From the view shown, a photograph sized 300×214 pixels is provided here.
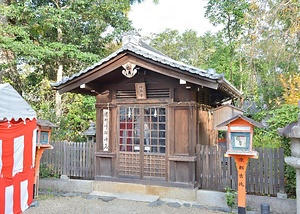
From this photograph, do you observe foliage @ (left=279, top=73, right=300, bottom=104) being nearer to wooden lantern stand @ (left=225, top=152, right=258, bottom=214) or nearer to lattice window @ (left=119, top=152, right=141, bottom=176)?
wooden lantern stand @ (left=225, top=152, right=258, bottom=214)

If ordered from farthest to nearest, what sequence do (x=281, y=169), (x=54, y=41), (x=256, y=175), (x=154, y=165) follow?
1. (x=54, y=41)
2. (x=154, y=165)
3. (x=256, y=175)
4. (x=281, y=169)

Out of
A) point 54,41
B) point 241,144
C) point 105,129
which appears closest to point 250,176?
point 241,144

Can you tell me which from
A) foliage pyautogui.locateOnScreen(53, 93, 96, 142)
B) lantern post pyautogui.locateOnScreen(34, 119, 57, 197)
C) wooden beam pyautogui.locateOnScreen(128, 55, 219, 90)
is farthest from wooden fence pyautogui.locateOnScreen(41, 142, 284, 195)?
foliage pyautogui.locateOnScreen(53, 93, 96, 142)

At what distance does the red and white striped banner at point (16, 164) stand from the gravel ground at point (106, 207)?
21.4 inches

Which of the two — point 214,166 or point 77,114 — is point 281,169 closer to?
point 214,166

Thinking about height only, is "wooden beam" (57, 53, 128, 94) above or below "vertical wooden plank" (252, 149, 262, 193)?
above

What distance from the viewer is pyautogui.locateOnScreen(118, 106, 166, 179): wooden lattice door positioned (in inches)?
297

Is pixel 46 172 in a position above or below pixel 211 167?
below

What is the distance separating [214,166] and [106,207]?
300cm

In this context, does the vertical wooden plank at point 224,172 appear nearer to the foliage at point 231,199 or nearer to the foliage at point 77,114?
the foliage at point 231,199

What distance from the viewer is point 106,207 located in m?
6.59

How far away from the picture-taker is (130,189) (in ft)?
25.2

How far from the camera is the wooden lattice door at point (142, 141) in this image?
24.8 ft

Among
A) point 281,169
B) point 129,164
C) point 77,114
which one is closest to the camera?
point 281,169
